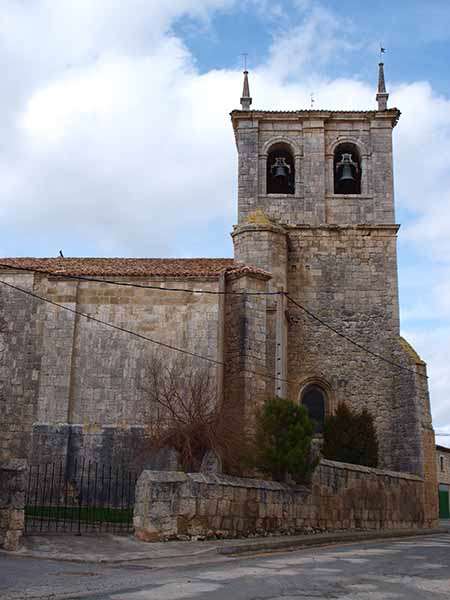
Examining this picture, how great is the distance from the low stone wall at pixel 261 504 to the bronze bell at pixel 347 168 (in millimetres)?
11216

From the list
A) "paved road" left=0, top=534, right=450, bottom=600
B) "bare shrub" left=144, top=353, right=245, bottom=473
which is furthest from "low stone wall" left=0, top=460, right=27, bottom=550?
"bare shrub" left=144, top=353, right=245, bottom=473

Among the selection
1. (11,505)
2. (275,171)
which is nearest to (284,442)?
(11,505)

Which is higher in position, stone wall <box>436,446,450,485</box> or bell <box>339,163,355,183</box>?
bell <box>339,163,355,183</box>

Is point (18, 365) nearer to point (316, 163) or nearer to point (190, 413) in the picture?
point (190, 413)

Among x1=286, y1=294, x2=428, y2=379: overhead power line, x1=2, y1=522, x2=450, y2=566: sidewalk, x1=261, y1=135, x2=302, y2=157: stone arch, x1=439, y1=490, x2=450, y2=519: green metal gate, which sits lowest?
x1=2, y1=522, x2=450, y2=566: sidewalk

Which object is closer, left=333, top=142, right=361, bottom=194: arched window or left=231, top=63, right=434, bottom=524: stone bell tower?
left=231, top=63, right=434, bottom=524: stone bell tower

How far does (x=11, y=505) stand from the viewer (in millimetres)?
12992

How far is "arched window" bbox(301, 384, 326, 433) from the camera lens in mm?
28297

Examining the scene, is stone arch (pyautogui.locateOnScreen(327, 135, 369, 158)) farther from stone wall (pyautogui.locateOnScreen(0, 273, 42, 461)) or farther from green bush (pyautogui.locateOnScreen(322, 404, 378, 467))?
stone wall (pyautogui.locateOnScreen(0, 273, 42, 461))

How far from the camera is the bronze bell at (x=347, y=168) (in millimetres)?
30064

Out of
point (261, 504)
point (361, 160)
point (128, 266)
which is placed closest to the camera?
point (261, 504)

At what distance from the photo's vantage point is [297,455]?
60.6 feet

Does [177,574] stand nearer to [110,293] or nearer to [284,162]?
[110,293]

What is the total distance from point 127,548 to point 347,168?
20.0 metres
